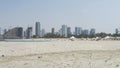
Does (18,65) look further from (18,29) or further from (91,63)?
(18,29)

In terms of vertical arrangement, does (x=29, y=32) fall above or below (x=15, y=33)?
above

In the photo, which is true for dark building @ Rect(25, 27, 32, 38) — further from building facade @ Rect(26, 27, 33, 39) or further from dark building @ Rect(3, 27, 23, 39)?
dark building @ Rect(3, 27, 23, 39)

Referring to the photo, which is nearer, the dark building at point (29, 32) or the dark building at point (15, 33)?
the dark building at point (15, 33)

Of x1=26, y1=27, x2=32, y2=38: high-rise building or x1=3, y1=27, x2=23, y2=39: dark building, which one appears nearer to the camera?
x1=3, y1=27, x2=23, y2=39: dark building

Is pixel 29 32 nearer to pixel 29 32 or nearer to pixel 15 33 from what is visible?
pixel 29 32

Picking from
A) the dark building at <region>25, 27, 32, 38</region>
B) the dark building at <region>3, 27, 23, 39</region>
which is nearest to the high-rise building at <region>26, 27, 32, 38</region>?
the dark building at <region>25, 27, 32, 38</region>

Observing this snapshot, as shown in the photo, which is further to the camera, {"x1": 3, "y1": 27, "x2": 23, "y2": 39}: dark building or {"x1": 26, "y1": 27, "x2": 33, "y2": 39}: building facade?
{"x1": 26, "y1": 27, "x2": 33, "y2": 39}: building facade

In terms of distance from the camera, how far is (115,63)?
46.9ft

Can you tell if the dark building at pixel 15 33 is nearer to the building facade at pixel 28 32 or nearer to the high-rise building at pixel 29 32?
the building facade at pixel 28 32

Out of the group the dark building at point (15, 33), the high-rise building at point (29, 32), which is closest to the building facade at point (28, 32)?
the high-rise building at point (29, 32)

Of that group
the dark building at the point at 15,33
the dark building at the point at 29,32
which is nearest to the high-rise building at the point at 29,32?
the dark building at the point at 29,32

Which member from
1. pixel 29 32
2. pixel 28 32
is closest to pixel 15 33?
pixel 28 32

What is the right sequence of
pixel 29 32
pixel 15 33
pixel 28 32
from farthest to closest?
1. pixel 28 32
2. pixel 29 32
3. pixel 15 33

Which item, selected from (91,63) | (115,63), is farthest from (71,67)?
(115,63)
